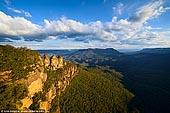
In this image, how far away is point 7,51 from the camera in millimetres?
90062

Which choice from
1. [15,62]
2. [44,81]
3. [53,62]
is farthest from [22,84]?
[53,62]

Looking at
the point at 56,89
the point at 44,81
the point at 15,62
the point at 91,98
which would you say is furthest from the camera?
the point at 91,98

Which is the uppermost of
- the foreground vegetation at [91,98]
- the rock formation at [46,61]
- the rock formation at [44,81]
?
the rock formation at [46,61]

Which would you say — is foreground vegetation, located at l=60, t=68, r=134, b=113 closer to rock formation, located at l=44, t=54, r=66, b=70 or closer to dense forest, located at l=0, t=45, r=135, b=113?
dense forest, located at l=0, t=45, r=135, b=113

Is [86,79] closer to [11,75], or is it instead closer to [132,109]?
[132,109]

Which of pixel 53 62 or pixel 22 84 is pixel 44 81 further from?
pixel 53 62

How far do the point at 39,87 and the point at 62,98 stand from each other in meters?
45.4

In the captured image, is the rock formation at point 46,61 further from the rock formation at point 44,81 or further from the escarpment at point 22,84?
the escarpment at point 22,84

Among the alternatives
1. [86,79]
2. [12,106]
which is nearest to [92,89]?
[86,79]

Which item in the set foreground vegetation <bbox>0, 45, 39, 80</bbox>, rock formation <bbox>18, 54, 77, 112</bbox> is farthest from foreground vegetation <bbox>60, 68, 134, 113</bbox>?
foreground vegetation <bbox>0, 45, 39, 80</bbox>

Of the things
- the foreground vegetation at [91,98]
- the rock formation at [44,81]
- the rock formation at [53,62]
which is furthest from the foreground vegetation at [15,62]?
the foreground vegetation at [91,98]

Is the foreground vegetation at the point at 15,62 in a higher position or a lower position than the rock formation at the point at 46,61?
higher

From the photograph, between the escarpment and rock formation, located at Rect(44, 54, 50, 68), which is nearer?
the escarpment

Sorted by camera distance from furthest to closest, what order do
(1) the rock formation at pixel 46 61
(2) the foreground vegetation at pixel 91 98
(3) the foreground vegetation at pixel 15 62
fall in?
(2) the foreground vegetation at pixel 91 98 < (1) the rock formation at pixel 46 61 < (3) the foreground vegetation at pixel 15 62
